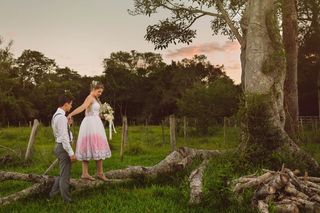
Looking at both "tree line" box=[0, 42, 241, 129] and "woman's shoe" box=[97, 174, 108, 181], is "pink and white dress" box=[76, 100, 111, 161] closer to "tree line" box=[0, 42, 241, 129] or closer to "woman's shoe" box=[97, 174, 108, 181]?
"woman's shoe" box=[97, 174, 108, 181]

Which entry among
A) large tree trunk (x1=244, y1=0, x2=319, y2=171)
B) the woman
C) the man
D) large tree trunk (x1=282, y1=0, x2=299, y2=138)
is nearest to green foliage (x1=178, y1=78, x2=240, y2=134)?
large tree trunk (x1=282, y1=0, x2=299, y2=138)

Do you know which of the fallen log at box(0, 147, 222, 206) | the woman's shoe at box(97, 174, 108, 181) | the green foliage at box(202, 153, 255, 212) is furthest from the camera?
the woman's shoe at box(97, 174, 108, 181)

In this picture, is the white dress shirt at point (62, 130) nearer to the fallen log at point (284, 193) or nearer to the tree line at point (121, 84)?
the fallen log at point (284, 193)

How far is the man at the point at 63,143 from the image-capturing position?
846cm

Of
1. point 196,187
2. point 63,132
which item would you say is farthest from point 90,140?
point 196,187

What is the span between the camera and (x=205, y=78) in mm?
76875

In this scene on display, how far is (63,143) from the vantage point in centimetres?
846

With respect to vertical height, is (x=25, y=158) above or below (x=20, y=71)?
below

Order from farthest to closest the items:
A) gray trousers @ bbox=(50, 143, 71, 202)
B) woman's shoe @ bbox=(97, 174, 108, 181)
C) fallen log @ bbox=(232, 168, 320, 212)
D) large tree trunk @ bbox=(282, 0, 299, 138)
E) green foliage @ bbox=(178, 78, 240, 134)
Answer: green foliage @ bbox=(178, 78, 240, 134), large tree trunk @ bbox=(282, 0, 299, 138), woman's shoe @ bbox=(97, 174, 108, 181), gray trousers @ bbox=(50, 143, 71, 202), fallen log @ bbox=(232, 168, 320, 212)

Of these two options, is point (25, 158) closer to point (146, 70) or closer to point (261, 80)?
point (261, 80)

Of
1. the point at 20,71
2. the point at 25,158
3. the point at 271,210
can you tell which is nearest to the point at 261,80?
the point at 271,210

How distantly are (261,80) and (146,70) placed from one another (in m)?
68.7

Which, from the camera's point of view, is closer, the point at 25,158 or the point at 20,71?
the point at 25,158

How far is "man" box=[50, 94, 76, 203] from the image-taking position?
333 inches
